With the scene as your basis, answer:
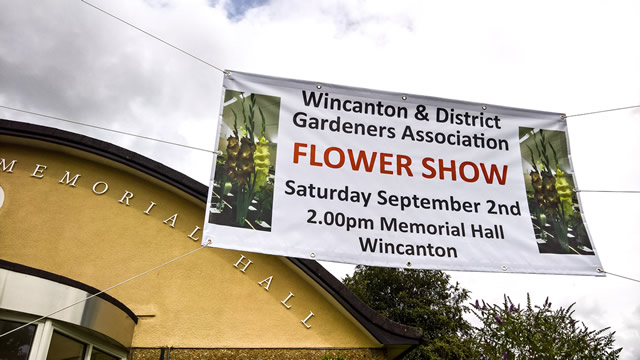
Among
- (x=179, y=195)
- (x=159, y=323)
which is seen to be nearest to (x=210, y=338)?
(x=159, y=323)

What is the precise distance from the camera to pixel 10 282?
579 centimetres

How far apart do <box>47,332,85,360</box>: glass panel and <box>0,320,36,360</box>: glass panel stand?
0.98ft

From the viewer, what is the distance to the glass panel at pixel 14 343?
571 cm

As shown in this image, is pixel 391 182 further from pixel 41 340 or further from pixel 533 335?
pixel 533 335

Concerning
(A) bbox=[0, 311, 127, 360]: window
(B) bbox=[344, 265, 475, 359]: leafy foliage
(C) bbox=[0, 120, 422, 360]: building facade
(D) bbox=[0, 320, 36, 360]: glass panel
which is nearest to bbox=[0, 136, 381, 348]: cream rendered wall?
(C) bbox=[0, 120, 422, 360]: building facade

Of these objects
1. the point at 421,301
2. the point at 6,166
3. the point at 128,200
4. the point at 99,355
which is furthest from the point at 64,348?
the point at 421,301

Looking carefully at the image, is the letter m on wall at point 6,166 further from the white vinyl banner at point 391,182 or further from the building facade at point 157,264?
the white vinyl banner at point 391,182

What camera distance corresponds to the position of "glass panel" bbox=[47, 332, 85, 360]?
6.14m

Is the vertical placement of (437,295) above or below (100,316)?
above

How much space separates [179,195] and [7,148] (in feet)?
9.69

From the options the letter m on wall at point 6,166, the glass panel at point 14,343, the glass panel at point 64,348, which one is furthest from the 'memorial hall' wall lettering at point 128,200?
the glass panel at point 14,343

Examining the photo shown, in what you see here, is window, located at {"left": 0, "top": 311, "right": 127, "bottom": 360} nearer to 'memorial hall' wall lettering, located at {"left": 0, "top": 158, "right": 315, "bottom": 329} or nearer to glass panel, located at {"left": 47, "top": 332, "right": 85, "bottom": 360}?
glass panel, located at {"left": 47, "top": 332, "right": 85, "bottom": 360}

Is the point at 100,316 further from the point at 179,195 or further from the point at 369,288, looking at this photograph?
the point at 369,288

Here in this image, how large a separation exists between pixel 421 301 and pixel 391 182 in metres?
24.1
